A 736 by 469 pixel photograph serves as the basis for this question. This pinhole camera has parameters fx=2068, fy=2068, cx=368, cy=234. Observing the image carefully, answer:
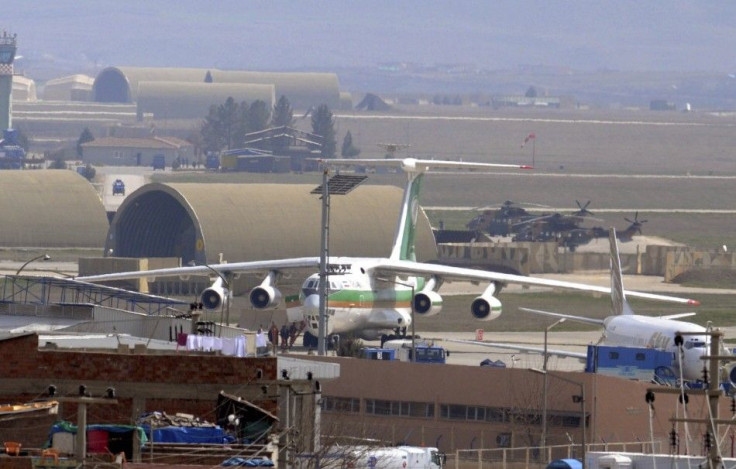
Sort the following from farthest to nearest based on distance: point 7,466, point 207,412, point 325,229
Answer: point 325,229 → point 207,412 → point 7,466

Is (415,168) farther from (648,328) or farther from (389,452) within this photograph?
(389,452)

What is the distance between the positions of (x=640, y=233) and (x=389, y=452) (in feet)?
345

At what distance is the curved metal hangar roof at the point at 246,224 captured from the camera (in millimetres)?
107500

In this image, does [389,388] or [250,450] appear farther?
[389,388]

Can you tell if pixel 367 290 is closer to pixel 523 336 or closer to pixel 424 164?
pixel 523 336

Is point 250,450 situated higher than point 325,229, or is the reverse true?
point 325,229

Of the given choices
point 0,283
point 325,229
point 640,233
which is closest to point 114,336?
point 325,229

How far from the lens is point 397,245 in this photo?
80.4m

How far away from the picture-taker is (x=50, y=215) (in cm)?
12544

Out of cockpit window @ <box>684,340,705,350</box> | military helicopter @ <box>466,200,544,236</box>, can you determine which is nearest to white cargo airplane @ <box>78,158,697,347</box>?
cockpit window @ <box>684,340,705,350</box>

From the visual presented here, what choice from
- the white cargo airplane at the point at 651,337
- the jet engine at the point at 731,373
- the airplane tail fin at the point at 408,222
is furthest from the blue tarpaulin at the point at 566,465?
the airplane tail fin at the point at 408,222

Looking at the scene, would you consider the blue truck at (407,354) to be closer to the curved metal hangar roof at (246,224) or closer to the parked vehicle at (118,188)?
the curved metal hangar roof at (246,224)

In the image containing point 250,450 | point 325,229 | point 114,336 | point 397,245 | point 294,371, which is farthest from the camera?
point 397,245

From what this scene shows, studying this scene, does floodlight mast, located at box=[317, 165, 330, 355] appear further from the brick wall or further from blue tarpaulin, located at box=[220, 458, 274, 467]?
blue tarpaulin, located at box=[220, 458, 274, 467]
